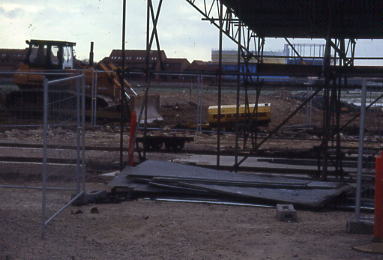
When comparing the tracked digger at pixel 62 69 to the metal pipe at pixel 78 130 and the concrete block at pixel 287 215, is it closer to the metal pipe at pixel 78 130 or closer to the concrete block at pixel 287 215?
the metal pipe at pixel 78 130

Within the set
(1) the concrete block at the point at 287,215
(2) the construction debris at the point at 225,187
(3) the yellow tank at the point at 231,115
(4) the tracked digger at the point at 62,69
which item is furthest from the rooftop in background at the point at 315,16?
(4) the tracked digger at the point at 62,69

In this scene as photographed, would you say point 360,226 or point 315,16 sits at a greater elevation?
point 315,16

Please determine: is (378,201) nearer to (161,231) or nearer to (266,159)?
(161,231)

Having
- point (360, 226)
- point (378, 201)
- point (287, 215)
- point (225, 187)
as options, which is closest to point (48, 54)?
point (225, 187)

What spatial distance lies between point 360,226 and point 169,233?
8.15 feet

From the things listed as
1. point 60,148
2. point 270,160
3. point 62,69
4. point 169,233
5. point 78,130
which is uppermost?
point 62,69

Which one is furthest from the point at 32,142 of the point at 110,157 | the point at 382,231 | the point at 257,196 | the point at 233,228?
the point at 382,231

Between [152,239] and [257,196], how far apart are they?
10.1 feet

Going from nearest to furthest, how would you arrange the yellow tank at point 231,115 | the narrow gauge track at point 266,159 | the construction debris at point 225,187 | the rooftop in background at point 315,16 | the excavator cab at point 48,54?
the narrow gauge track at point 266,159, the construction debris at point 225,187, the rooftop in background at point 315,16, the yellow tank at point 231,115, the excavator cab at point 48,54

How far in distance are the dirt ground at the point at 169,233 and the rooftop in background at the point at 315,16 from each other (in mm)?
4649

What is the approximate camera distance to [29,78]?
99.5ft

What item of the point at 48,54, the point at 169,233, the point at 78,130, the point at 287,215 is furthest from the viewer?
the point at 48,54

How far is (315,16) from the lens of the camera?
1482 centimetres

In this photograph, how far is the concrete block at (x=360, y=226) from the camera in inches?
375
